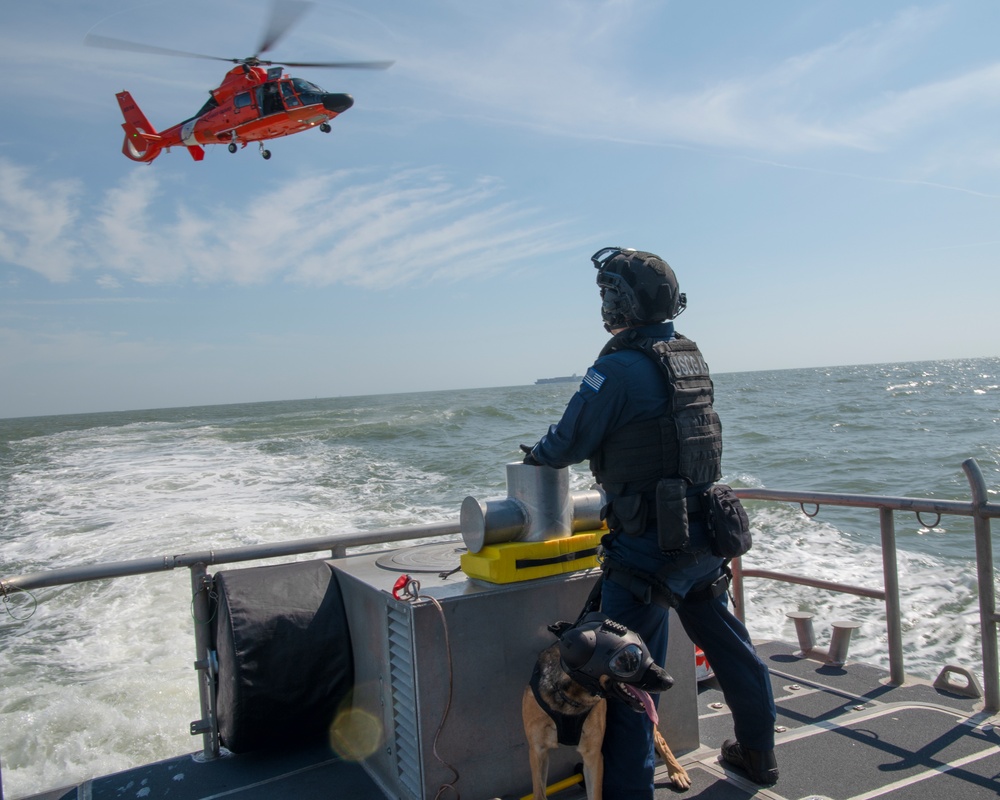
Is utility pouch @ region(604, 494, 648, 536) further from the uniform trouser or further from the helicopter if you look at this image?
the helicopter

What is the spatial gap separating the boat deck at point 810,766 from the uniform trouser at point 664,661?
10.8 inches

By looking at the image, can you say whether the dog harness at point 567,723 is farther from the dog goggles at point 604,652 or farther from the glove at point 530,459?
the glove at point 530,459

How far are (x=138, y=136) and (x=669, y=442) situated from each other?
21.3 meters

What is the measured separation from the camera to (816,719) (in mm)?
3502

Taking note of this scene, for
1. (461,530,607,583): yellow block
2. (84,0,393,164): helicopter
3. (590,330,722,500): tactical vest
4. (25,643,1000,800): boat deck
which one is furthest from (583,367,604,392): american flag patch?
(84,0,393,164): helicopter

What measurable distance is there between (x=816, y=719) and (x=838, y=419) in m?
27.2

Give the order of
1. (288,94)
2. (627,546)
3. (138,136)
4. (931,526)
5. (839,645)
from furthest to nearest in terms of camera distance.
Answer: (138,136) → (288,94) → (839,645) → (931,526) → (627,546)

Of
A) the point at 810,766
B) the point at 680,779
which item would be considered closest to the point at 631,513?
the point at 680,779

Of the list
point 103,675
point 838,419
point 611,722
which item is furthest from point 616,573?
point 838,419

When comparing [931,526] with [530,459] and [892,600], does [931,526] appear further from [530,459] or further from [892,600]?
[530,459]

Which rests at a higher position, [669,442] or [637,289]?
[637,289]

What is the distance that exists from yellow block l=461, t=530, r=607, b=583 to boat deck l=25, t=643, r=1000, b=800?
74cm

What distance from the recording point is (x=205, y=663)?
3303mm

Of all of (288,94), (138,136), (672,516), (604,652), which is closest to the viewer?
(604,652)
